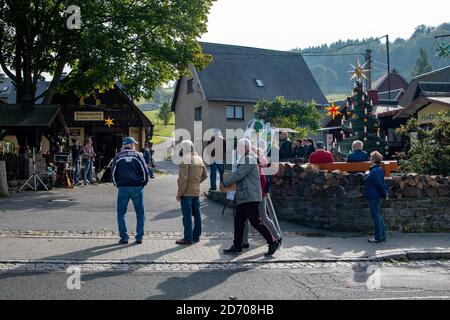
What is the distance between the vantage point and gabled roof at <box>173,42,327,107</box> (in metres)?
40.6

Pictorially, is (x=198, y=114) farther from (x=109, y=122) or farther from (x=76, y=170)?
(x=76, y=170)

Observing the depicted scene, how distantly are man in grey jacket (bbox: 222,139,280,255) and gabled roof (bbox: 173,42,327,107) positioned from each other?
31.1 meters

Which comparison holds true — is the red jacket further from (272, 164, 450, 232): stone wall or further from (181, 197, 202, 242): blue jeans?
(181, 197, 202, 242): blue jeans

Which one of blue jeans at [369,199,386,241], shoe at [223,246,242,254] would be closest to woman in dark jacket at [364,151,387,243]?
blue jeans at [369,199,386,241]

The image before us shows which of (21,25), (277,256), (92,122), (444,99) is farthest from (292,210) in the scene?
(92,122)

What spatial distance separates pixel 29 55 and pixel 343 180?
1420 cm

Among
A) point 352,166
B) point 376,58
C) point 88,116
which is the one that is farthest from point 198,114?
point 376,58

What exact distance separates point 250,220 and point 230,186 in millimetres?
714

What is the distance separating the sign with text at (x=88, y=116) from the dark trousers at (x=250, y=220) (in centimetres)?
2401

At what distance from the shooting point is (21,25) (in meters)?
19.4

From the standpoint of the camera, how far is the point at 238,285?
666 centimetres

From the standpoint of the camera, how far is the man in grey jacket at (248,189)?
27.1ft

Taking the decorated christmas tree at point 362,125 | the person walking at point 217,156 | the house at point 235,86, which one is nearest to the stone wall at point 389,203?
the person walking at point 217,156
